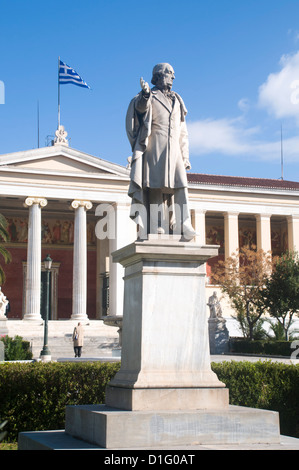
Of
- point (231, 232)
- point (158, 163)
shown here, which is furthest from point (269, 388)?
point (231, 232)

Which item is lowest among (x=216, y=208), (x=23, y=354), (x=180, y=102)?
(x=23, y=354)

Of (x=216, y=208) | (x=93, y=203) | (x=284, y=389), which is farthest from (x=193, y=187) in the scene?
(x=284, y=389)

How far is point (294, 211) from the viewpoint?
5319 cm

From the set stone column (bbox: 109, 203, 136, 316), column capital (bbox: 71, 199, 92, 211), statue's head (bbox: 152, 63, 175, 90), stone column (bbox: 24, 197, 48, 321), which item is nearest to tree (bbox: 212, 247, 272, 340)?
stone column (bbox: 109, 203, 136, 316)

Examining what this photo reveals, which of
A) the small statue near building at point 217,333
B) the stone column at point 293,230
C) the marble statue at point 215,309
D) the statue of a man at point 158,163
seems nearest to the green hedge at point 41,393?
the statue of a man at point 158,163

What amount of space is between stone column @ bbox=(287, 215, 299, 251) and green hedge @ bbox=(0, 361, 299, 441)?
4233 cm

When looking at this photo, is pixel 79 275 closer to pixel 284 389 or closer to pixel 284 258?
pixel 284 258

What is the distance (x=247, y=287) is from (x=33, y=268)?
14.2 meters

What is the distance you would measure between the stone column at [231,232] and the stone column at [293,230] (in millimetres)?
4789

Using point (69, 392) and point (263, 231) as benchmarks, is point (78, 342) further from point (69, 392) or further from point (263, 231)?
point (263, 231)

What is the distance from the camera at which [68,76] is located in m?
45.2

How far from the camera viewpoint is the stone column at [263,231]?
51.0 m

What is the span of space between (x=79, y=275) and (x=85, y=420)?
3806cm

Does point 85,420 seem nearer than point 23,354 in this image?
Yes
